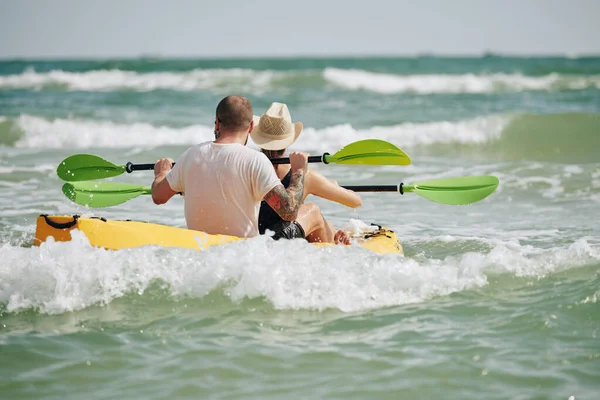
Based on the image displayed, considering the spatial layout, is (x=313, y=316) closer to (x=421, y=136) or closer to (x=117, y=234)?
(x=117, y=234)

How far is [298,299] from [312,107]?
50.6 feet

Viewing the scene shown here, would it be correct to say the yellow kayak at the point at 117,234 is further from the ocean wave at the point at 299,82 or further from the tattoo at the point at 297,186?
the ocean wave at the point at 299,82

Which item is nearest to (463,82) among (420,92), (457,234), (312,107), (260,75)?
(420,92)

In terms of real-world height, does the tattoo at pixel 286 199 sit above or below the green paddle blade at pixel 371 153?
below

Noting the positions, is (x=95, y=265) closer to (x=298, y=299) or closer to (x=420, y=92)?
(x=298, y=299)

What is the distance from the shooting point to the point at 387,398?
10.5 ft

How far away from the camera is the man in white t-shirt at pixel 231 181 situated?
4.33 metres

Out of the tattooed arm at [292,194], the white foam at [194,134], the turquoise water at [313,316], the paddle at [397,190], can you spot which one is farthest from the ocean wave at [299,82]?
the tattooed arm at [292,194]

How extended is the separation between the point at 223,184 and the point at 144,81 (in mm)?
23750

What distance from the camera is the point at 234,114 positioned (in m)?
4.32

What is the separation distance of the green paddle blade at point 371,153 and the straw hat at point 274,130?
0.82 metres

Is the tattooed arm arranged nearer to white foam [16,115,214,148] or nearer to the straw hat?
the straw hat

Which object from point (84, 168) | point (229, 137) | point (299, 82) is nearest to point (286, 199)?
point (229, 137)

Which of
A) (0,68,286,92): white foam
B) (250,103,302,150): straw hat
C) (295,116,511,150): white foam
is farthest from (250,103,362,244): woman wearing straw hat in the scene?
(0,68,286,92): white foam
